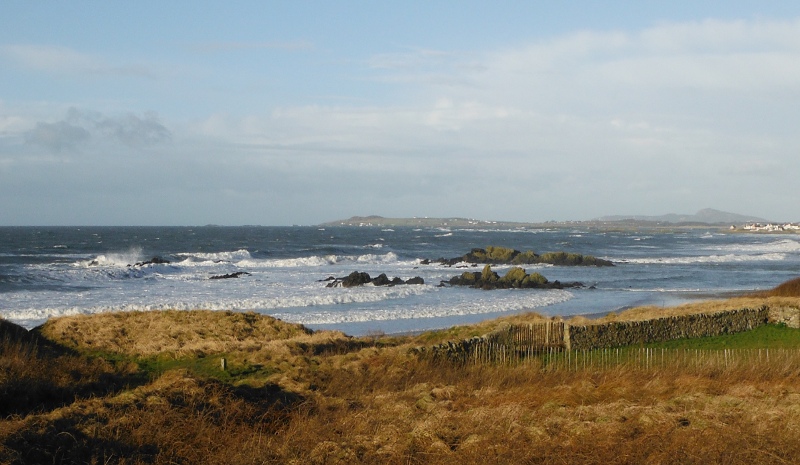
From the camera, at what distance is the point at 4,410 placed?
416 inches

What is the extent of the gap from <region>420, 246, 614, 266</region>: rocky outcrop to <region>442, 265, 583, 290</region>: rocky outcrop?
71.5 ft

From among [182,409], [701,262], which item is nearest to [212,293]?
[182,409]

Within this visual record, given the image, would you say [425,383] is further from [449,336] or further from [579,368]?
[449,336]

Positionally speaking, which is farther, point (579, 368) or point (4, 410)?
point (579, 368)

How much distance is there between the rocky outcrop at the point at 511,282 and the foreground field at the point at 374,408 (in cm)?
3265

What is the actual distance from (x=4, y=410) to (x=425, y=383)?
6.34 meters

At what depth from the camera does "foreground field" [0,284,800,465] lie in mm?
8469

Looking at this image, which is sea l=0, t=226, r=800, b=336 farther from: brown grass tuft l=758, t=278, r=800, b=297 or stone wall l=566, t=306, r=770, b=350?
stone wall l=566, t=306, r=770, b=350

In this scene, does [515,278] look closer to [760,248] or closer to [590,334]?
[590,334]

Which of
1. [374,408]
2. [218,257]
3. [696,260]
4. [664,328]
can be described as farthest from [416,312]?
[696,260]

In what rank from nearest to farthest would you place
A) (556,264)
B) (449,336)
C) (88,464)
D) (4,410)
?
(88,464) → (4,410) → (449,336) → (556,264)

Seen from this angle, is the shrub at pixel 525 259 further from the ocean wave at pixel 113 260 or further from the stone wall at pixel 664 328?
the stone wall at pixel 664 328

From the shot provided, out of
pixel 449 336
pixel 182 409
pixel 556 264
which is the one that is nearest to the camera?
pixel 182 409

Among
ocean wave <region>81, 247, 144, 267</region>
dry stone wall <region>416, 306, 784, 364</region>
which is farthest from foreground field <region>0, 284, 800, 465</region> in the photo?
ocean wave <region>81, 247, 144, 267</region>
